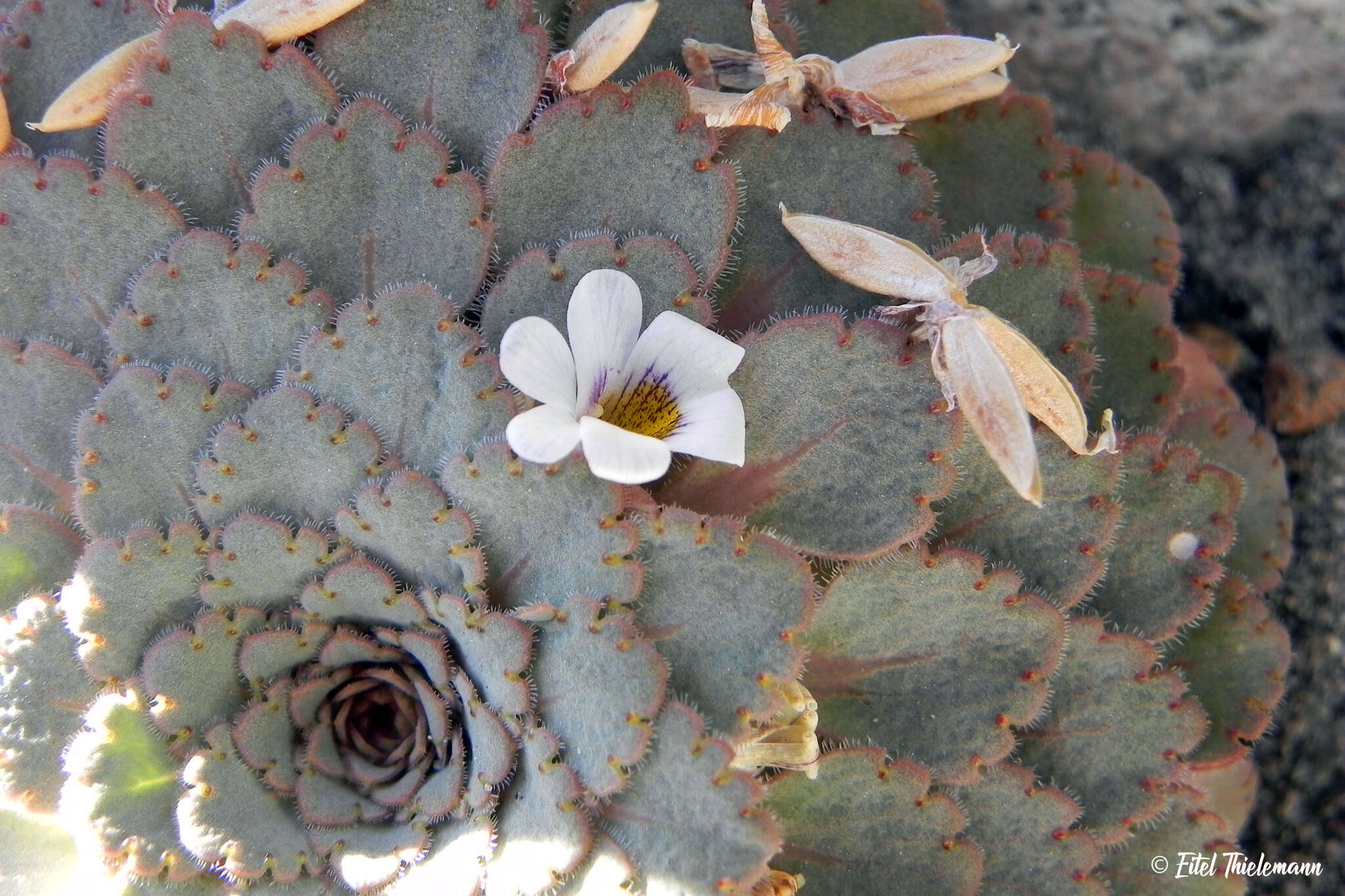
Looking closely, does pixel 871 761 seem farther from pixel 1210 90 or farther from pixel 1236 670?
pixel 1210 90

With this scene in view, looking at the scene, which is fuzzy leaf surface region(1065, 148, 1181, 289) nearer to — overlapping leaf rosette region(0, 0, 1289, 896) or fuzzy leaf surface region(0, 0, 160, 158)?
overlapping leaf rosette region(0, 0, 1289, 896)

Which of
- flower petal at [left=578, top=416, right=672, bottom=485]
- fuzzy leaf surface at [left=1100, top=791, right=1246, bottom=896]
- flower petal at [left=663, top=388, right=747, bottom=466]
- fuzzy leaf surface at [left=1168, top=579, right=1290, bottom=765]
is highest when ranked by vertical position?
flower petal at [left=578, top=416, right=672, bottom=485]

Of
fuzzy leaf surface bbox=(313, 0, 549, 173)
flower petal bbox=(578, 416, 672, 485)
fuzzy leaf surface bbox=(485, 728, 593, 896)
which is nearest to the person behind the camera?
flower petal bbox=(578, 416, 672, 485)

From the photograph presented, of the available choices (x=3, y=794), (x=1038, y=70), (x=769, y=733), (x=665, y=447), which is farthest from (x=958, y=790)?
(x=1038, y=70)

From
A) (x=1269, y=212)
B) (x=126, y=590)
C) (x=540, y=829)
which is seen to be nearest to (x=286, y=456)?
(x=126, y=590)

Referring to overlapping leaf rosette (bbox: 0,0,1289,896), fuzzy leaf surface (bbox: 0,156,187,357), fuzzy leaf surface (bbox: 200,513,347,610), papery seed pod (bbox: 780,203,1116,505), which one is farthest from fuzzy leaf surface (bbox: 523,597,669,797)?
fuzzy leaf surface (bbox: 0,156,187,357)

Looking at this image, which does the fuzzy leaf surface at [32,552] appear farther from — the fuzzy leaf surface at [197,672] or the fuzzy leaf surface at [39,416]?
the fuzzy leaf surface at [197,672]

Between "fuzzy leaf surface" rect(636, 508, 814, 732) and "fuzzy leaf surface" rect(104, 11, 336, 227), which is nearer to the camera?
"fuzzy leaf surface" rect(636, 508, 814, 732)

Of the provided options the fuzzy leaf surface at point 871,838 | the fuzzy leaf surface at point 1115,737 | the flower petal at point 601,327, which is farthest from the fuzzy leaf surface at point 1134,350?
the flower petal at point 601,327
